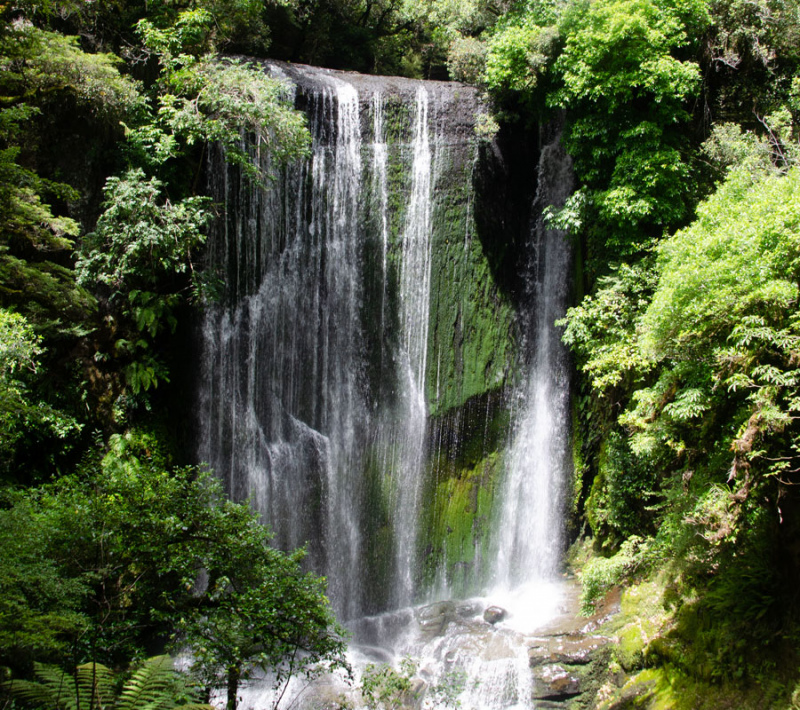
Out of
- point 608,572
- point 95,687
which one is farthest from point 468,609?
point 95,687

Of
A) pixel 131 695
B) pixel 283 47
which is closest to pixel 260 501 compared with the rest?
pixel 131 695

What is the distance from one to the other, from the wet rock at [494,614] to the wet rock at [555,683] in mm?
1575

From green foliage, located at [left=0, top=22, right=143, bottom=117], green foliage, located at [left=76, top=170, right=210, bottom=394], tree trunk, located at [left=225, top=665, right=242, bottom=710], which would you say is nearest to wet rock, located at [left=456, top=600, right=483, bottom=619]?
tree trunk, located at [left=225, top=665, right=242, bottom=710]

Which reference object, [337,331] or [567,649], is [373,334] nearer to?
[337,331]

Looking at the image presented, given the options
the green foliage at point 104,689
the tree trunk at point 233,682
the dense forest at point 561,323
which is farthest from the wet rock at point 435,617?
the green foliage at point 104,689

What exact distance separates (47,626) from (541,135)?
11.0 metres

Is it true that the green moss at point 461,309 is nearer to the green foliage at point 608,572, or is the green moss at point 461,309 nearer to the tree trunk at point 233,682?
the green foliage at point 608,572

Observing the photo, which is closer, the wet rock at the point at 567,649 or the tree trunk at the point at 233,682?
the tree trunk at the point at 233,682

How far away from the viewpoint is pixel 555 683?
8570mm

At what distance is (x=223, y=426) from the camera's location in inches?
427

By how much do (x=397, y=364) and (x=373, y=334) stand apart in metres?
0.72

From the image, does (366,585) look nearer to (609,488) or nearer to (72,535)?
(609,488)

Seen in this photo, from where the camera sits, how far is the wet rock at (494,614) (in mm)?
10367

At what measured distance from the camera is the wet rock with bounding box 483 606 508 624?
10367 mm
